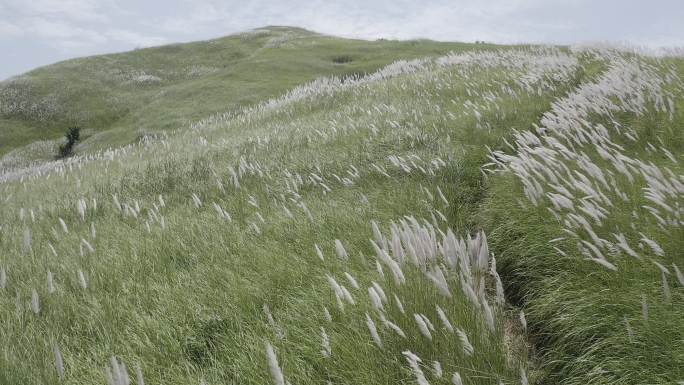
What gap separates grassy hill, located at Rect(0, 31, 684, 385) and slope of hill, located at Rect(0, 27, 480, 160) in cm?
2606

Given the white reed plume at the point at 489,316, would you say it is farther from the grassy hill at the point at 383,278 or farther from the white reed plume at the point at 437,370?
the white reed plume at the point at 437,370

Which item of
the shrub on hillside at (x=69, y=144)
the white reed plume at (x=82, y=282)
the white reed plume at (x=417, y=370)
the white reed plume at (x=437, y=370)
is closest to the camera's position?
the white reed plume at (x=417, y=370)

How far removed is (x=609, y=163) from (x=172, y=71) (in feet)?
191

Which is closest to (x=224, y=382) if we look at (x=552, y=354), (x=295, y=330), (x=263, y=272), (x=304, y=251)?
(x=295, y=330)

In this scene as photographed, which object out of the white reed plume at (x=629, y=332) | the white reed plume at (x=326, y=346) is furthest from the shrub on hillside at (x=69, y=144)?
the white reed plume at (x=629, y=332)

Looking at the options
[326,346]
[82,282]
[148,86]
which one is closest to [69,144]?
[148,86]

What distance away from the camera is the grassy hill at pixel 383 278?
2156mm

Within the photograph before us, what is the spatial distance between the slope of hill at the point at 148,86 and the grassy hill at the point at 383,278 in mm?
26055

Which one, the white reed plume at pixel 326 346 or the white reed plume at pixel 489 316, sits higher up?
the white reed plume at pixel 489 316

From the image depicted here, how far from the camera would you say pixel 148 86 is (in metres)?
49.7

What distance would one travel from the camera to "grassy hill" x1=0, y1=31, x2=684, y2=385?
216 centimetres

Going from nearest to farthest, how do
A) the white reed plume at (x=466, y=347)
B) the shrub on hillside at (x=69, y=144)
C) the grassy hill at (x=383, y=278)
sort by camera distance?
the white reed plume at (x=466, y=347) < the grassy hill at (x=383, y=278) < the shrub on hillside at (x=69, y=144)

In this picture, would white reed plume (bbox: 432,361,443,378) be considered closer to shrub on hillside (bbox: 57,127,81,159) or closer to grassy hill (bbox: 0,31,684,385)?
grassy hill (bbox: 0,31,684,385)

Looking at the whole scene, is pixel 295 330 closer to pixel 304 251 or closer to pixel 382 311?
pixel 382 311
